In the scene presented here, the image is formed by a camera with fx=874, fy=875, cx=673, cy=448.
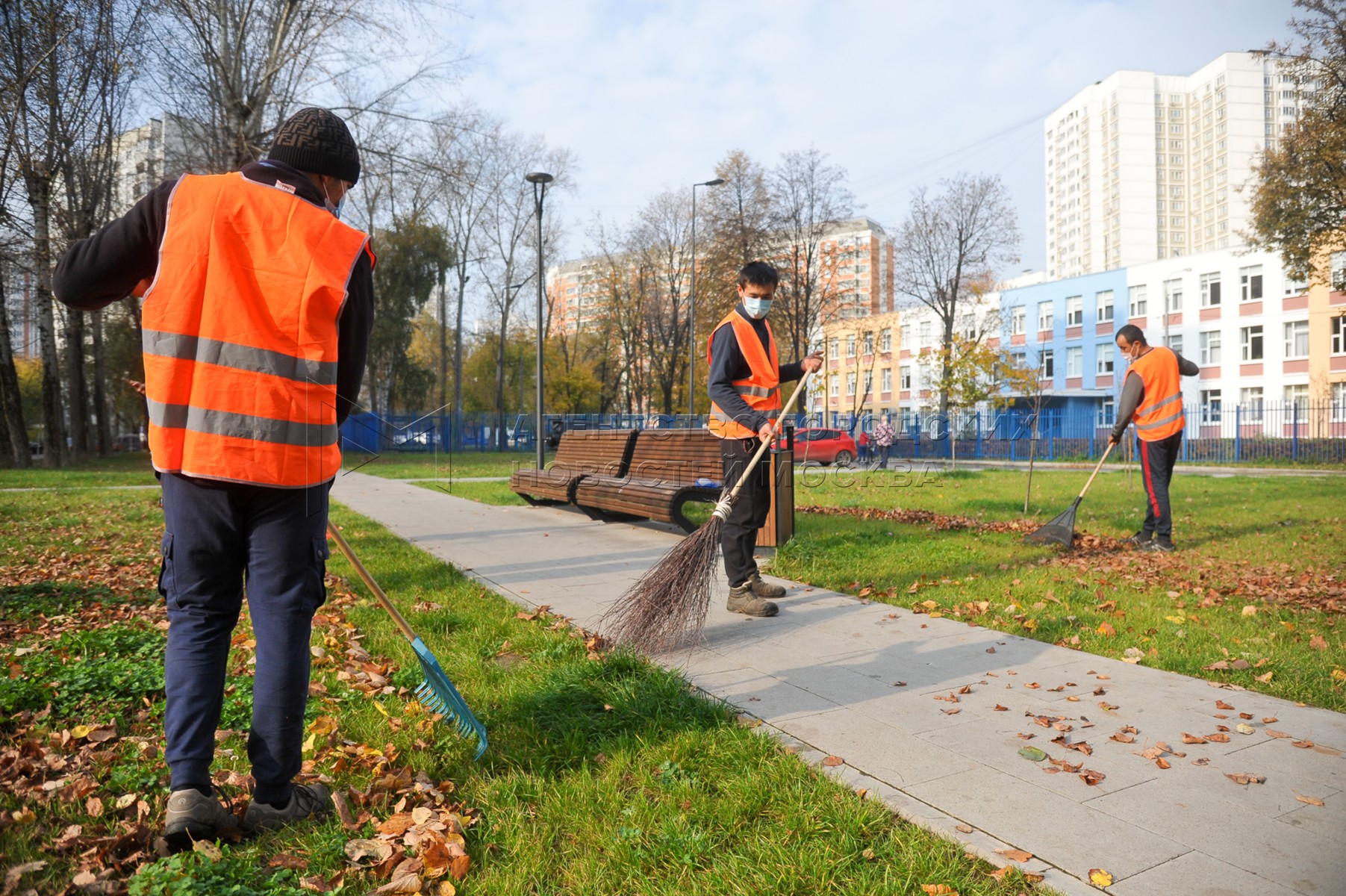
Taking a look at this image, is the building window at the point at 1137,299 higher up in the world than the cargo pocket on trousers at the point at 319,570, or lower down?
higher up

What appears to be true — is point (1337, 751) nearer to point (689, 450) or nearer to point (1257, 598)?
point (1257, 598)

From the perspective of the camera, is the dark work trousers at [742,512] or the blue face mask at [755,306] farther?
the blue face mask at [755,306]

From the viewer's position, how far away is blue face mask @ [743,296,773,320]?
218 inches

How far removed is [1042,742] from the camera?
3270 millimetres

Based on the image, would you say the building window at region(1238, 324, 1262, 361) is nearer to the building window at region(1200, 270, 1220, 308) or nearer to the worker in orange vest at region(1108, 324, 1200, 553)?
the building window at region(1200, 270, 1220, 308)

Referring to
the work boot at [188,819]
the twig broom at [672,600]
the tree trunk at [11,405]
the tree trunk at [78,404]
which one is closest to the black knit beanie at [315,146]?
the work boot at [188,819]

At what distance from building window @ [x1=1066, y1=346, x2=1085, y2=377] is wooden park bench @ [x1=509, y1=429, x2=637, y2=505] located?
4489 cm

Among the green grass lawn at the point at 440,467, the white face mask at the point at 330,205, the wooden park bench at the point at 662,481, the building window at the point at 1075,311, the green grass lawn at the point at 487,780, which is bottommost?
the green grass lawn at the point at 487,780

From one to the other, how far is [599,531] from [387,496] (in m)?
6.82

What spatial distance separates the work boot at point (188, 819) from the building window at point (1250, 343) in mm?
50561

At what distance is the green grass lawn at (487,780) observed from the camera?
2.34 metres

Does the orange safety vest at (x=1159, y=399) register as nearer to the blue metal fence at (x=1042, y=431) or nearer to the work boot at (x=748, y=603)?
the work boot at (x=748, y=603)

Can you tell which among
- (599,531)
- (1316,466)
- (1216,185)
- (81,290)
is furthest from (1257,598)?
(1216,185)

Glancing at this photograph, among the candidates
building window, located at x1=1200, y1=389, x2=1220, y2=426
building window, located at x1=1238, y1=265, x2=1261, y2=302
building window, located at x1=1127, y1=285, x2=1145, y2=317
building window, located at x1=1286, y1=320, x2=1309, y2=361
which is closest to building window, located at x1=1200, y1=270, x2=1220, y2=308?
building window, located at x1=1238, y1=265, x2=1261, y2=302
